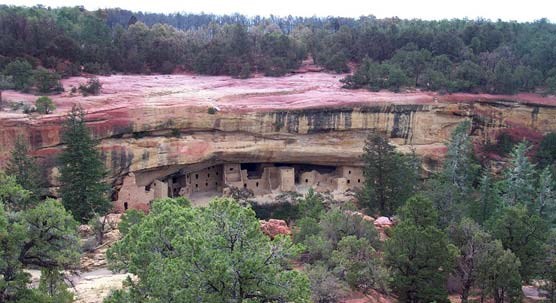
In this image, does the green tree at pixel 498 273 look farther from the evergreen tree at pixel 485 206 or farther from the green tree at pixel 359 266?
the evergreen tree at pixel 485 206

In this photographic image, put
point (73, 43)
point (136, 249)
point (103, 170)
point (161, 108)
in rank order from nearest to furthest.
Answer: point (136, 249)
point (103, 170)
point (161, 108)
point (73, 43)

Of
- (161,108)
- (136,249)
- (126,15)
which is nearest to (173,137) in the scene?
(161,108)

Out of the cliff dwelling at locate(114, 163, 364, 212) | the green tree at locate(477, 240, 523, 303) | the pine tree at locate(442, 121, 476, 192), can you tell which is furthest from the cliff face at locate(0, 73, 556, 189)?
the green tree at locate(477, 240, 523, 303)

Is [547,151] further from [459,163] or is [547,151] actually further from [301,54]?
[301,54]

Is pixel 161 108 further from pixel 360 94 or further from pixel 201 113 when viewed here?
pixel 360 94

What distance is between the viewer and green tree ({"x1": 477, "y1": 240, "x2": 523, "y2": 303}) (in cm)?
1580

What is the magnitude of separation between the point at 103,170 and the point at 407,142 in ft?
51.6

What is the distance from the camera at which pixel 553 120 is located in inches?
1345

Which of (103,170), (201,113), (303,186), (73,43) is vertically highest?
(73,43)

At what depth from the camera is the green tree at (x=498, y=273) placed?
15.8m

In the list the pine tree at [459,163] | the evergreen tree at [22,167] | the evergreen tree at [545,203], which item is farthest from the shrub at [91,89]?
the evergreen tree at [545,203]

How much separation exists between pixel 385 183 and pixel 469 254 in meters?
10.9

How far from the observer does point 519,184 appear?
2653 cm

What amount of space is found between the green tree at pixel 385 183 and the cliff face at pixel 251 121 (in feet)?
13.9
